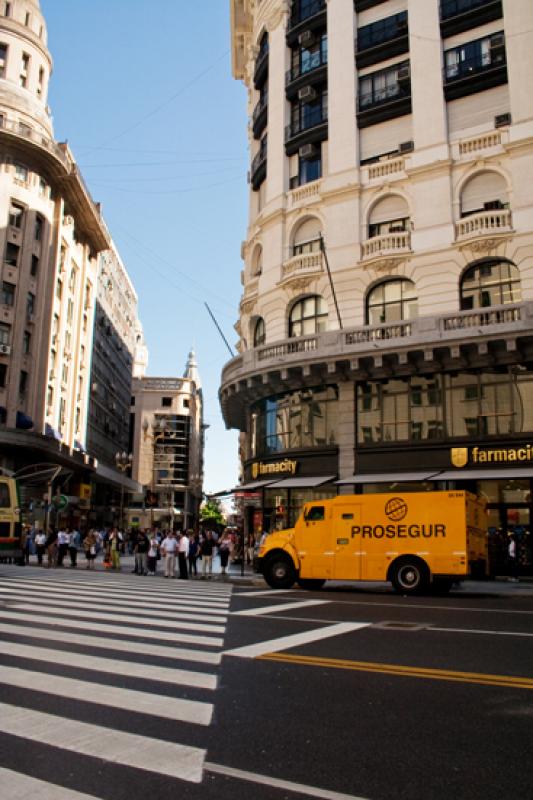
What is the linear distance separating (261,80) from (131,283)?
6005 cm

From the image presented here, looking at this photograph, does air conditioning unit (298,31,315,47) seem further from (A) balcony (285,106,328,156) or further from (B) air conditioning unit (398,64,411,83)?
(B) air conditioning unit (398,64,411,83)

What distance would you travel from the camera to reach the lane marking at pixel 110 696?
5301 millimetres

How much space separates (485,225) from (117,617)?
2164 centimetres

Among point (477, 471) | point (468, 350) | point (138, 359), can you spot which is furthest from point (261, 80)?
point (138, 359)

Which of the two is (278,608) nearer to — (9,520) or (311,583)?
(311,583)

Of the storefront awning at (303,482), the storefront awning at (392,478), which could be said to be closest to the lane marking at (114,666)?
the storefront awning at (392,478)

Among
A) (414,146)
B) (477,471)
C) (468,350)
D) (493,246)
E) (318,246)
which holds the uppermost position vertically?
(414,146)

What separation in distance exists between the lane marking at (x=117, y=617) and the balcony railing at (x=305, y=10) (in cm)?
3162

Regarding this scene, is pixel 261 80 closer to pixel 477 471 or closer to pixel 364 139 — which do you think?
pixel 364 139

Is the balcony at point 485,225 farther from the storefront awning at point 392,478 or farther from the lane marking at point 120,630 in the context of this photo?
the lane marking at point 120,630

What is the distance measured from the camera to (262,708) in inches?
219

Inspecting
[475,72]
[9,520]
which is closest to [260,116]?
[475,72]

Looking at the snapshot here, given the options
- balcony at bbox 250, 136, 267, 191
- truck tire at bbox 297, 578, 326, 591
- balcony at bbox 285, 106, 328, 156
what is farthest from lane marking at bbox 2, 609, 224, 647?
balcony at bbox 250, 136, 267, 191

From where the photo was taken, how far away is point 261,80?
37219 mm
